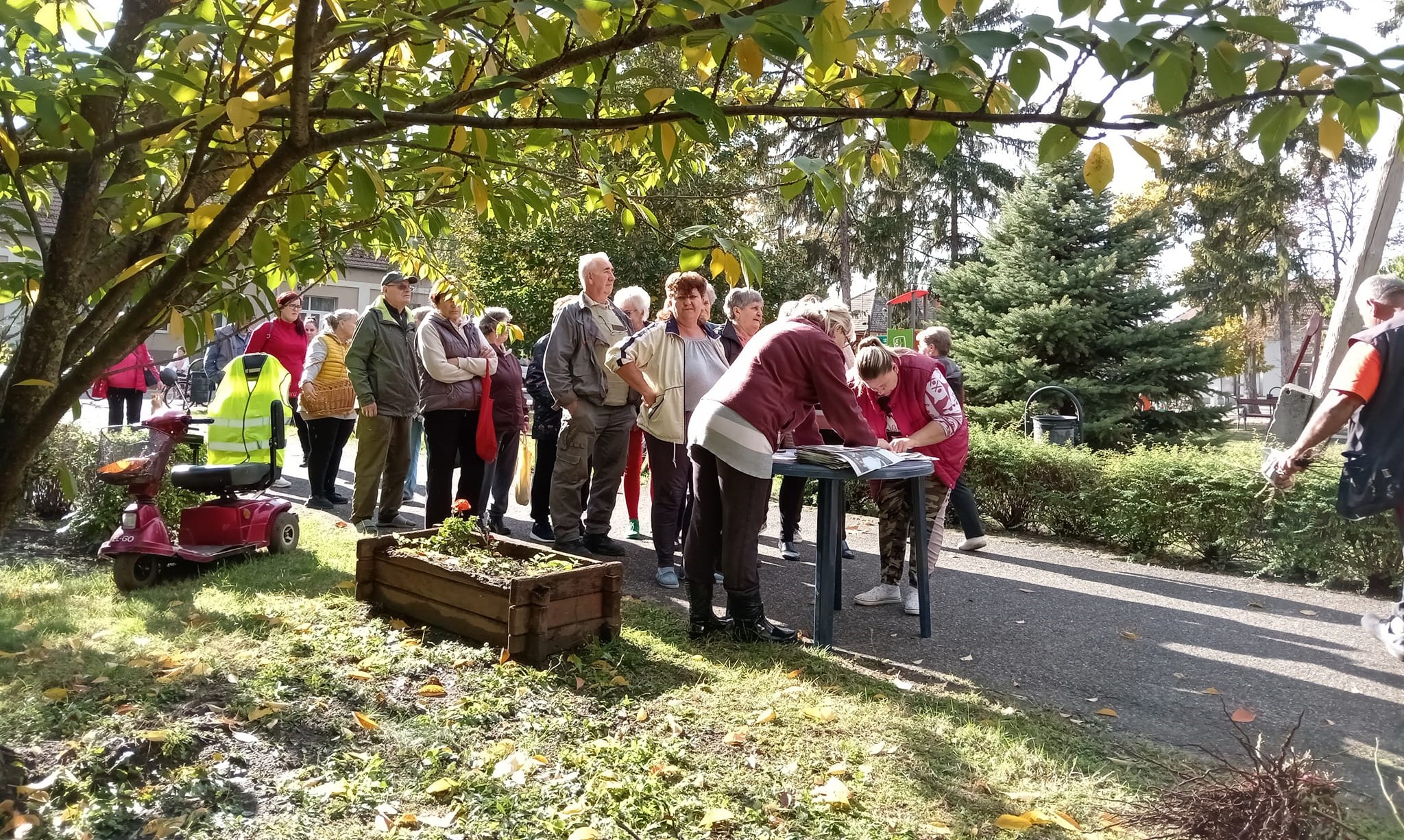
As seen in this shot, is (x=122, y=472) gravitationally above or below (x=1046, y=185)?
below

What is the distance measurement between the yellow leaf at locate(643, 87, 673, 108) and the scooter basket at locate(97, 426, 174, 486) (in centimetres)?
490

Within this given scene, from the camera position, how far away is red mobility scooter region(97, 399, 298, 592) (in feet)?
17.7

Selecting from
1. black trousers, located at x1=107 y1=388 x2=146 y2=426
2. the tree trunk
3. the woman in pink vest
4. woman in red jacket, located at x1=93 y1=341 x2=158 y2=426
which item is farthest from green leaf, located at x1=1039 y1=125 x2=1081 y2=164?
the tree trunk

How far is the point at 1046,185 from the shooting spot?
50.8 ft

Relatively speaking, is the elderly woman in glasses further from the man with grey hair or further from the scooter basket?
the scooter basket

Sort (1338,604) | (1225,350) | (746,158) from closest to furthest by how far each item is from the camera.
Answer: (1338,604)
(1225,350)
(746,158)

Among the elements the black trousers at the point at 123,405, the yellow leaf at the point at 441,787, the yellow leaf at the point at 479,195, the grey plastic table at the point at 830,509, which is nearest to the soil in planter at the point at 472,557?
the grey plastic table at the point at 830,509

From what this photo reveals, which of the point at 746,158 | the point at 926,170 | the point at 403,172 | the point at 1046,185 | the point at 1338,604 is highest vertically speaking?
the point at 926,170

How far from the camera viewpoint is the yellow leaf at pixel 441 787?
2.88 metres

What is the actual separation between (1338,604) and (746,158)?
1593 centimetres

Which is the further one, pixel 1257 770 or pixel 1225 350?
pixel 1225 350

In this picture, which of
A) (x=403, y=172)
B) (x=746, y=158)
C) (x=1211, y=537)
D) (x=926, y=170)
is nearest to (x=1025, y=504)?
(x=1211, y=537)

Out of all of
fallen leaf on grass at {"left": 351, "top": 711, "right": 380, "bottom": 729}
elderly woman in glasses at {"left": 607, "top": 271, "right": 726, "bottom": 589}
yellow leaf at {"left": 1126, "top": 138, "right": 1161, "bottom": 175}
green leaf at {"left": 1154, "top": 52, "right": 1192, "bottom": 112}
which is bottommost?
fallen leaf on grass at {"left": 351, "top": 711, "right": 380, "bottom": 729}

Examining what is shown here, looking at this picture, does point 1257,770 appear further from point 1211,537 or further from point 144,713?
point 1211,537
